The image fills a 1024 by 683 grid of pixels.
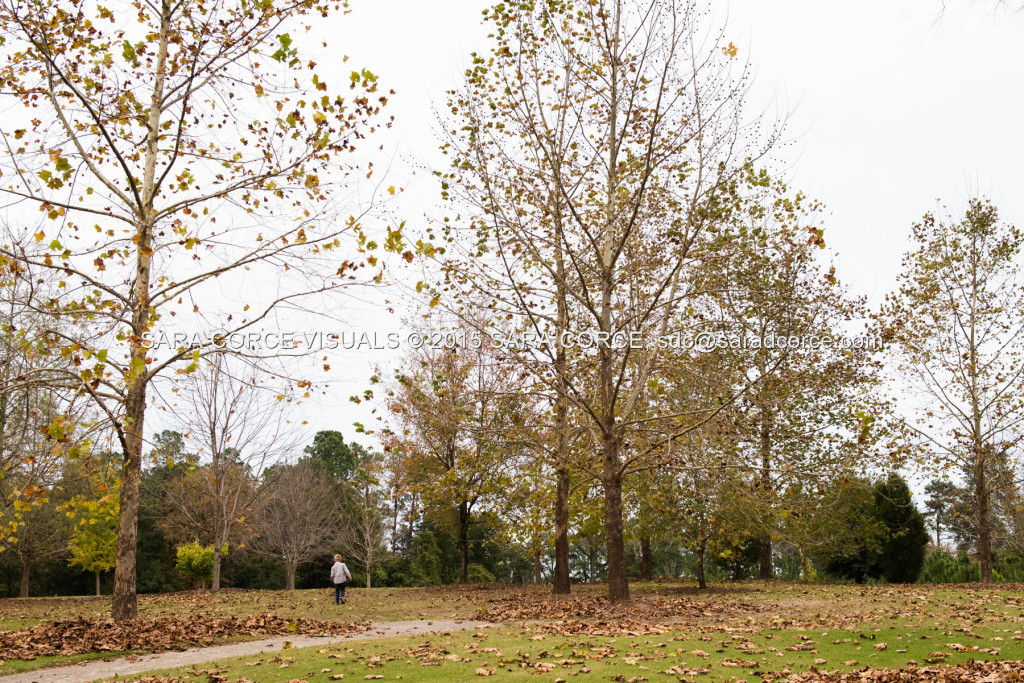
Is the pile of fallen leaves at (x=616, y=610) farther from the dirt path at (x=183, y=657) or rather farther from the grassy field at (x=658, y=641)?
the dirt path at (x=183, y=657)

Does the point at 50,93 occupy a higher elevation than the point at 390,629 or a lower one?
higher

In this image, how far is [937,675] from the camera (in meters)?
6.13

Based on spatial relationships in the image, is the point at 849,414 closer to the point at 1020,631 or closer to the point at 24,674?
the point at 1020,631

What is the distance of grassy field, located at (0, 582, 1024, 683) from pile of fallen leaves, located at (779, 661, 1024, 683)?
40 centimetres

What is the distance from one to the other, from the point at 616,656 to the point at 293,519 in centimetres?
2913

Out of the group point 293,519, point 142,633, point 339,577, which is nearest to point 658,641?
point 142,633

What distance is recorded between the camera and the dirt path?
7.11m

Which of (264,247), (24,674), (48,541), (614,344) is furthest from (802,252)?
(48,541)

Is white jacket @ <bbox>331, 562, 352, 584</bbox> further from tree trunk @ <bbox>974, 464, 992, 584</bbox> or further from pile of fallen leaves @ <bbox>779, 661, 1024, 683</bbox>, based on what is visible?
tree trunk @ <bbox>974, 464, 992, 584</bbox>

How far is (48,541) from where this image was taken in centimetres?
2655

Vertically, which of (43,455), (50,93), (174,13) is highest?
(174,13)

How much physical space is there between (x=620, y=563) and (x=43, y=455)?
991 cm

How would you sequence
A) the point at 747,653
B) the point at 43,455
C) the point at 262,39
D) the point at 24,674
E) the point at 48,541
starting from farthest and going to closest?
the point at 48,541 < the point at 262,39 < the point at 43,455 < the point at 747,653 < the point at 24,674

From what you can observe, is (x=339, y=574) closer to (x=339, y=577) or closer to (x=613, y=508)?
(x=339, y=577)
